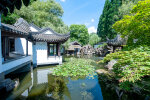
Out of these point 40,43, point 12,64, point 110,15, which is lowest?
point 12,64

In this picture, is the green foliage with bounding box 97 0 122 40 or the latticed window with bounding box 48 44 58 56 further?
the green foliage with bounding box 97 0 122 40

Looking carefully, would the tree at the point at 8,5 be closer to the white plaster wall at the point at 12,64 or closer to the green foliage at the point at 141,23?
the white plaster wall at the point at 12,64

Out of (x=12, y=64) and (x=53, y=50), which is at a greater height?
(x=53, y=50)

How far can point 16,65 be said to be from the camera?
4.97 meters

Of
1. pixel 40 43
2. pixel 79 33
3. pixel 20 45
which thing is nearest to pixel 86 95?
pixel 40 43

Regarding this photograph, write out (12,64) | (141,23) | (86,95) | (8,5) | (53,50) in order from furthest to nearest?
(53,50), (12,64), (86,95), (141,23), (8,5)

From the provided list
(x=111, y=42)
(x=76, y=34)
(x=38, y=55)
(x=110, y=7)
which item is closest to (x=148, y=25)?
(x=38, y=55)

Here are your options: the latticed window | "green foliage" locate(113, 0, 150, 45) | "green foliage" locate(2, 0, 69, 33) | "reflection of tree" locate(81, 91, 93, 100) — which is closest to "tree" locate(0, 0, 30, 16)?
"green foliage" locate(113, 0, 150, 45)

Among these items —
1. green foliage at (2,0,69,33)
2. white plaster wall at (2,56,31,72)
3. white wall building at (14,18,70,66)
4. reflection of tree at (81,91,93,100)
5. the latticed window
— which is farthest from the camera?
green foliage at (2,0,69,33)

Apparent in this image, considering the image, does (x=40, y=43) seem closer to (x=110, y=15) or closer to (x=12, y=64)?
(x=12, y=64)

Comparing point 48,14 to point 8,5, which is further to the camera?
point 48,14

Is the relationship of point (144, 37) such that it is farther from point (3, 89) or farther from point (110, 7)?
point (110, 7)

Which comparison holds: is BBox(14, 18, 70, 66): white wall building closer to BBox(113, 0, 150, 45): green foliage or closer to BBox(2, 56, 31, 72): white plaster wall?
BBox(2, 56, 31, 72): white plaster wall

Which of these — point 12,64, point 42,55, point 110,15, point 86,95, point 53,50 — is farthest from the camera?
point 110,15
